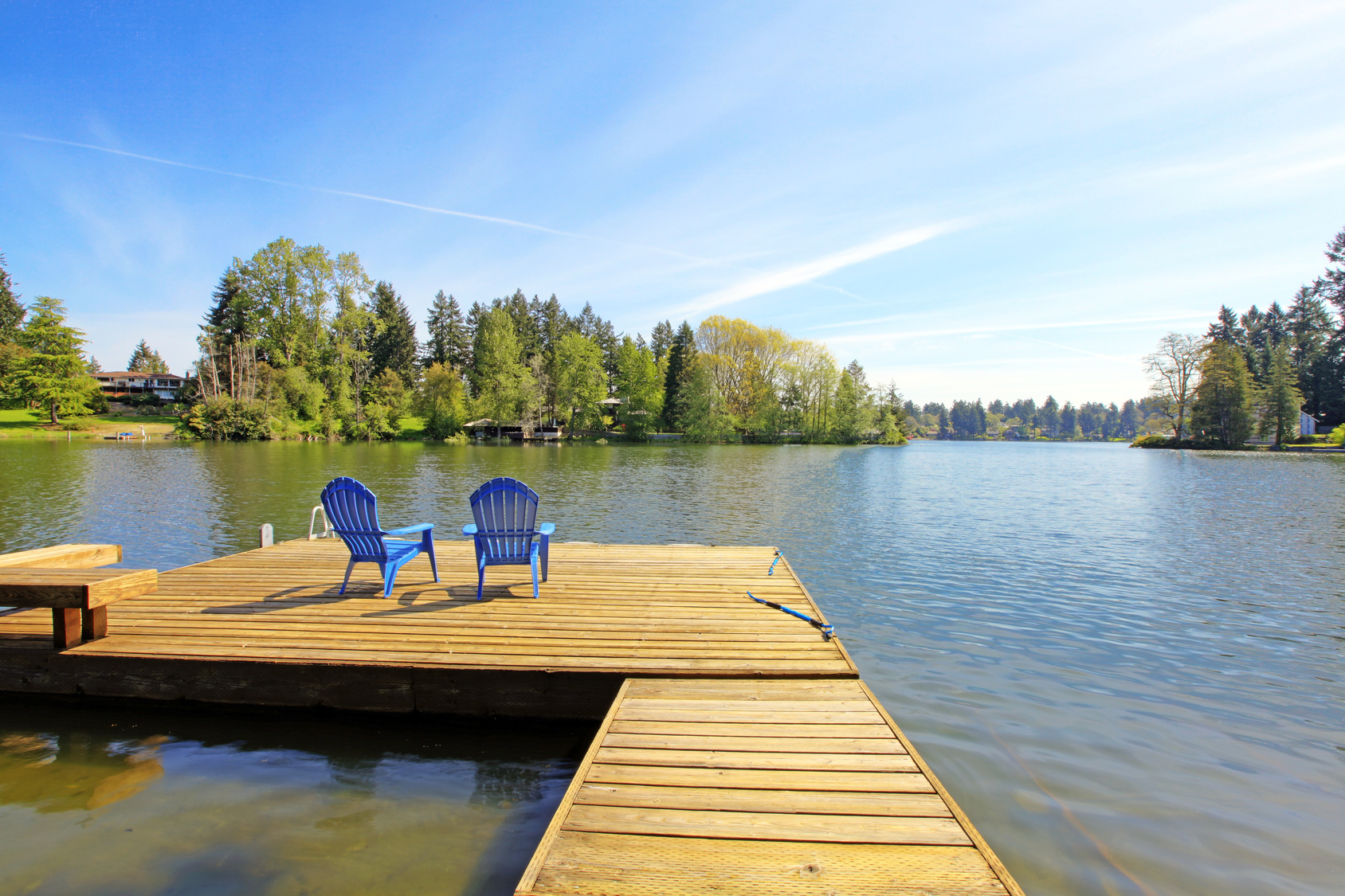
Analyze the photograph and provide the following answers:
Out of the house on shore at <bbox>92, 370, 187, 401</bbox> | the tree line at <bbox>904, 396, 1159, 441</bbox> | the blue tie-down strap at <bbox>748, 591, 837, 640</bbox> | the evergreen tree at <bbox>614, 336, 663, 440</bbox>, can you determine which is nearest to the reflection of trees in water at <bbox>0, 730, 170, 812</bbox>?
the blue tie-down strap at <bbox>748, 591, 837, 640</bbox>

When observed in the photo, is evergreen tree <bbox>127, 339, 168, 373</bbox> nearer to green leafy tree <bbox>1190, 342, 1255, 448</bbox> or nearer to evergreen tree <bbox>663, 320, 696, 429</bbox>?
evergreen tree <bbox>663, 320, 696, 429</bbox>

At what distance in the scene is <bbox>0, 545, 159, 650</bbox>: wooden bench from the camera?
3883mm

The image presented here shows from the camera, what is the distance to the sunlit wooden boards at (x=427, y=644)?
12.9 feet

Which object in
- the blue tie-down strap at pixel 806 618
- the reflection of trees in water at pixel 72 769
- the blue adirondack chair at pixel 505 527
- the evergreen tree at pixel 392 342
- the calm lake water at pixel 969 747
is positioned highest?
the evergreen tree at pixel 392 342

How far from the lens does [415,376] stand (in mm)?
62969

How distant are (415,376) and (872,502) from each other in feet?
185

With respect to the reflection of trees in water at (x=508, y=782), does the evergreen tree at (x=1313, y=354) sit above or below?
above

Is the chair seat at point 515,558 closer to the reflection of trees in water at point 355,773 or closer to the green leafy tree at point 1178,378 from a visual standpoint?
the reflection of trees in water at point 355,773

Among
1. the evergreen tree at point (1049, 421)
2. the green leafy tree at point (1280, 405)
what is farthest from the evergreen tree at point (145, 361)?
the evergreen tree at point (1049, 421)

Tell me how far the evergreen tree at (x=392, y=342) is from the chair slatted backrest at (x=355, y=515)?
6035 cm

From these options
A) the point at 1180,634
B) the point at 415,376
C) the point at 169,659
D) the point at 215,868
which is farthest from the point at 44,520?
the point at 415,376

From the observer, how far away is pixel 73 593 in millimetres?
3879

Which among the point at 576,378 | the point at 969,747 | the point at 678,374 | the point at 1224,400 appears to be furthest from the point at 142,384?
the point at 1224,400

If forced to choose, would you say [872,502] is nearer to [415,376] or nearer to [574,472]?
[574,472]
